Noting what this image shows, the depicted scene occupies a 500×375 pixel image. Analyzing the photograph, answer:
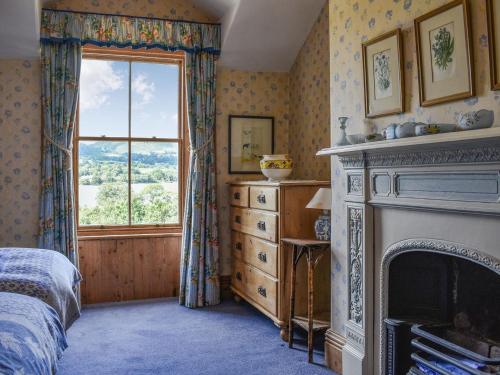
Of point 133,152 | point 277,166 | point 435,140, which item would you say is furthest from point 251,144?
point 435,140

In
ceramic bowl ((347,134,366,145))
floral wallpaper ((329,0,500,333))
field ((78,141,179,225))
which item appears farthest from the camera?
field ((78,141,179,225))

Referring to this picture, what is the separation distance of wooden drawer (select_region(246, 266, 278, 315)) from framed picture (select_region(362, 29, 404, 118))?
1.63 m

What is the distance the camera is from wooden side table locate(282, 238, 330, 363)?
10.9 feet

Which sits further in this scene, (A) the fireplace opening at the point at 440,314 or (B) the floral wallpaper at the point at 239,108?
(B) the floral wallpaper at the point at 239,108

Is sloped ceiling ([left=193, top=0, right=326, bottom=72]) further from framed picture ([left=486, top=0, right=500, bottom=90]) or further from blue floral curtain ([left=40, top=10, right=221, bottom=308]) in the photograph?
framed picture ([left=486, top=0, right=500, bottom=90])

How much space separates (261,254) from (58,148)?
2.03 meters

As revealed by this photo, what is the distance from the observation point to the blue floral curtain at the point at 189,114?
4391 millimetres

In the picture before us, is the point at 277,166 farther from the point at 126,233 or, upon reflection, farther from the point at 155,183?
the point at 126,233

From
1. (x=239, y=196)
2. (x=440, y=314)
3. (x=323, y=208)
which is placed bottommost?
(x=440, y=314)

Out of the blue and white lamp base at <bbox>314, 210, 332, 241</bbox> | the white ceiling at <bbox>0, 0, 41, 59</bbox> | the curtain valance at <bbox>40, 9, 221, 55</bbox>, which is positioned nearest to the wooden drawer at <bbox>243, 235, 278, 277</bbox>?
the blue and white lamp base at <bbox>314, 210, 332, 241</bbox>

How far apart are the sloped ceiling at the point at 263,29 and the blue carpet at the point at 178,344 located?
2383 mm

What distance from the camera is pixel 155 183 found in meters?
4.94

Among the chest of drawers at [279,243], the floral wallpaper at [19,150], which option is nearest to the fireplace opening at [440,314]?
the chest of drawers at [279,243]

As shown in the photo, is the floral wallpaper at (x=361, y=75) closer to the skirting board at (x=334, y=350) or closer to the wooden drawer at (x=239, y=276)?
the skirting board at (x=334, y=350)
